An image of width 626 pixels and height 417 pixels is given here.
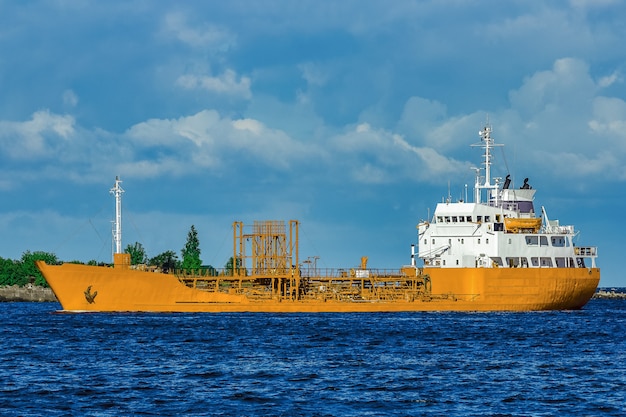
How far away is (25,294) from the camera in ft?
395

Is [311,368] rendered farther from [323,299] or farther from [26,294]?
[26,294]

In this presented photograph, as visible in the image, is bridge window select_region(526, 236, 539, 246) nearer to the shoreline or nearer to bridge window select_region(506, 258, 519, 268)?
bridge window select_region(506, 258, 519, 268)

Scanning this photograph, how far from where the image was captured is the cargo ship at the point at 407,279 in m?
59.2

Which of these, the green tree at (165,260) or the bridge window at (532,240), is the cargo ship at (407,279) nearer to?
the bridge window at (532,240)

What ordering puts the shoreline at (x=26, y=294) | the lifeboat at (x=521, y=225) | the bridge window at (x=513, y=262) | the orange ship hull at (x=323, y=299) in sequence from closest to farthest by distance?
the orange ship hull at (x=323, y=299) < the bridge window at (x=513, y=262) < the lifeboat at (x=521, y=225) < the shoreline at (x=26, y=294)

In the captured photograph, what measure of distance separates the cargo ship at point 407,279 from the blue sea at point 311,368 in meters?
3.37

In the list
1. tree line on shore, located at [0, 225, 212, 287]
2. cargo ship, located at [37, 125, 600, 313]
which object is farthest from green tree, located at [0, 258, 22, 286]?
cargo ship, located at [37, 125, 600, 313]

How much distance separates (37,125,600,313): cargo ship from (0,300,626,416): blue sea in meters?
3.37

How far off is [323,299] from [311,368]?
87.2 feet

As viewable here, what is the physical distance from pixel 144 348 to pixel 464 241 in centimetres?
2805

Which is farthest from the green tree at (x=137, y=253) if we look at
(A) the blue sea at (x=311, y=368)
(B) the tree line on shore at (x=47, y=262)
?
(A) the blue sea at (x=311, y=368)

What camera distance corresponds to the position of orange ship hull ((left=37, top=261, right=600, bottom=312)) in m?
58.7

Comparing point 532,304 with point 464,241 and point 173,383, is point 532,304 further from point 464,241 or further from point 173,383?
point 173,383

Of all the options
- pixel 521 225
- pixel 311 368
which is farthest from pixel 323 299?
pixel 311 368
